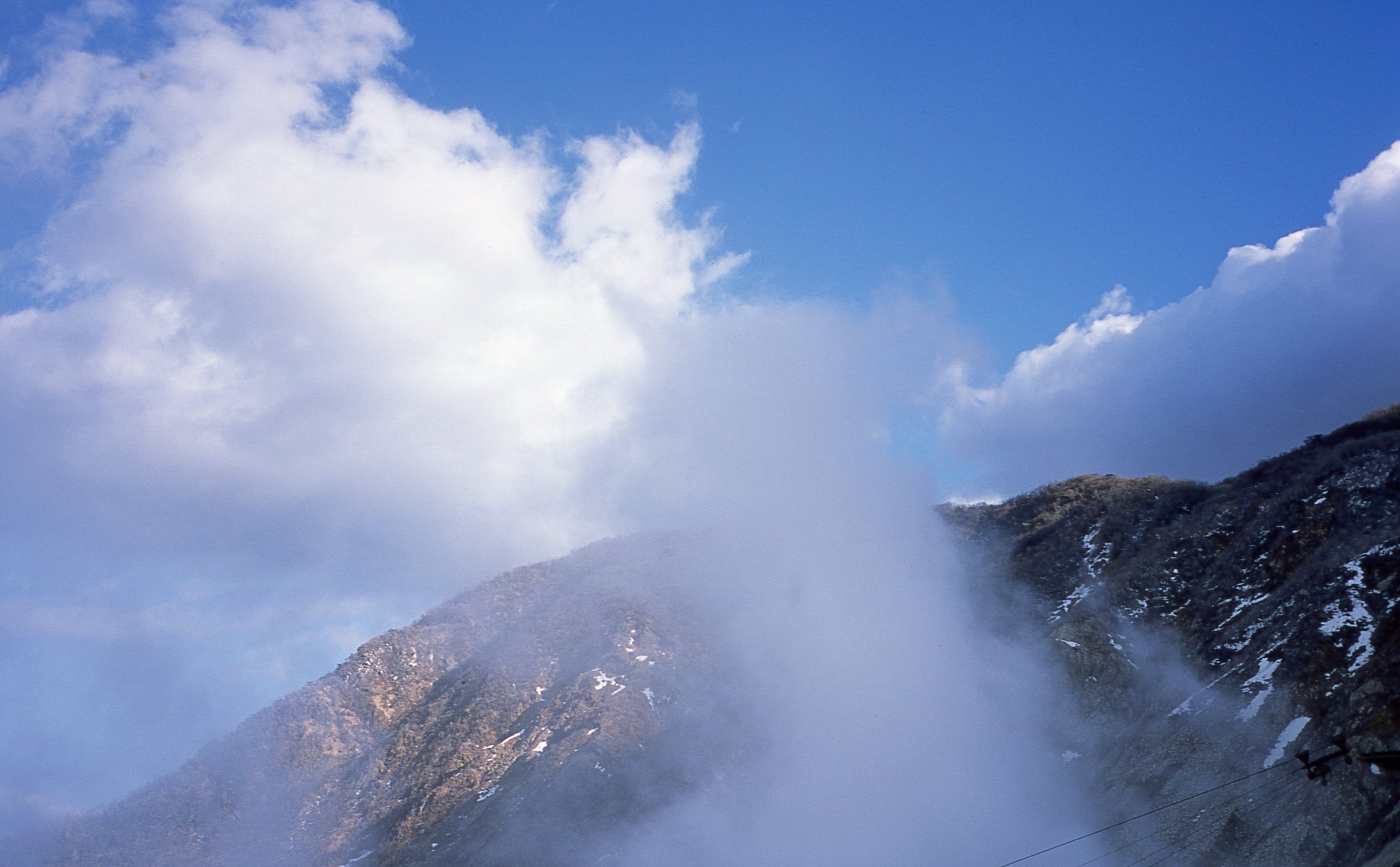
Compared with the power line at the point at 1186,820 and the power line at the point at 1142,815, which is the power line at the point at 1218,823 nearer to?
the power line at the point at 1186,820

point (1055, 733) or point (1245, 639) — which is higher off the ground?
point (1245, 639)

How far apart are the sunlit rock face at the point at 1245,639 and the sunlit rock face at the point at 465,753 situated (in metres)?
20.8

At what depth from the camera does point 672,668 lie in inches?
2120

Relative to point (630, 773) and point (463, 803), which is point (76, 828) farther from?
point (630, 773)

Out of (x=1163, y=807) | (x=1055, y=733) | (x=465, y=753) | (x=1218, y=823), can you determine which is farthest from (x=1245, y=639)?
(x=465, y=753)

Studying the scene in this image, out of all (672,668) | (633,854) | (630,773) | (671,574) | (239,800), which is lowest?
(633,854)

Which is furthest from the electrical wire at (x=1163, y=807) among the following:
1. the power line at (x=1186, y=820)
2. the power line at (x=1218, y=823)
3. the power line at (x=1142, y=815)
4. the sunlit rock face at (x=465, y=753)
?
the sunlit rock face at (x=465, y=753)

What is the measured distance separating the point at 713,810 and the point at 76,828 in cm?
4691

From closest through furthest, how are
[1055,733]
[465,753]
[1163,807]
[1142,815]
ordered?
[1163,807], [1142,815], [1055,733], [465,753]

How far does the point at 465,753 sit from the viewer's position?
50531 millimetres

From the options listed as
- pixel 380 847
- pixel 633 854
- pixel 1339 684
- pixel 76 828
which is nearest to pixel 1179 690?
pixel 1339 684

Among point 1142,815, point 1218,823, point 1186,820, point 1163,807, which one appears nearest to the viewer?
point 1218,823

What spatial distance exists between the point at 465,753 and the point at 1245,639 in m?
41.3

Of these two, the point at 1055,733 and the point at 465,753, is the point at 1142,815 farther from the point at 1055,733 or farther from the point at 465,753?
the point at 465,753
